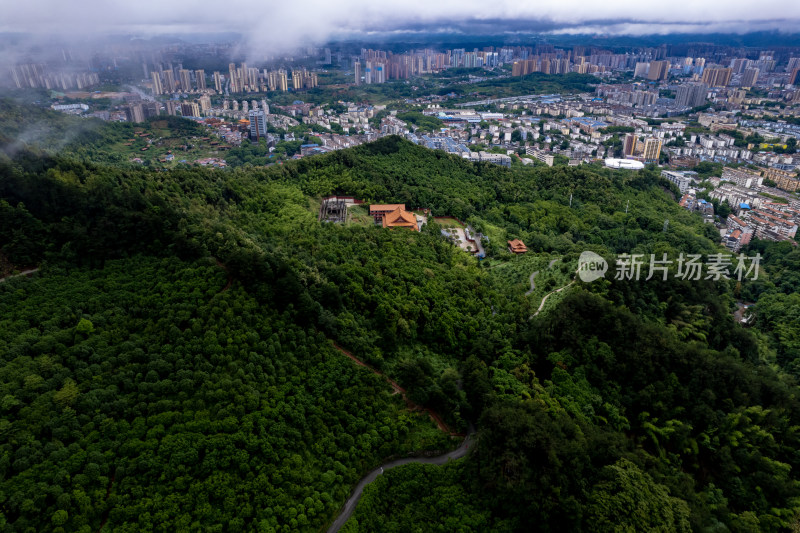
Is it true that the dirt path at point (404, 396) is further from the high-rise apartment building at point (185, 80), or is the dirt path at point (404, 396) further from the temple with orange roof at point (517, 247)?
the high-rise apartment building at point (185, 80)

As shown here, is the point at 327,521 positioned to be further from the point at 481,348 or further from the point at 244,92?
the point at 244,92

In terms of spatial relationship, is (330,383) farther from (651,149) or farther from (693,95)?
(693,95)

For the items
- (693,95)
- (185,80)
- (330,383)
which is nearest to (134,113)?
(185,80)

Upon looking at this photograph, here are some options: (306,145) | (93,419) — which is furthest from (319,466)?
(306,145)

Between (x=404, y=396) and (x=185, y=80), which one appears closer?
(x=404, y=396)

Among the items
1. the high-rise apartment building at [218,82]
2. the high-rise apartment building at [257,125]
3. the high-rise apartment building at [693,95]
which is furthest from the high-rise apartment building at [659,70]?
the high-rise apartment building at [218,82]

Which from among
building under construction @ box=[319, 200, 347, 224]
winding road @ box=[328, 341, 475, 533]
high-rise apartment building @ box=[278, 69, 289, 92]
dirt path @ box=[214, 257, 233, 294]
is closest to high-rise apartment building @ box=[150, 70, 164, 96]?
high-rise apartment building @ box=[278, 69, 289, 92]
